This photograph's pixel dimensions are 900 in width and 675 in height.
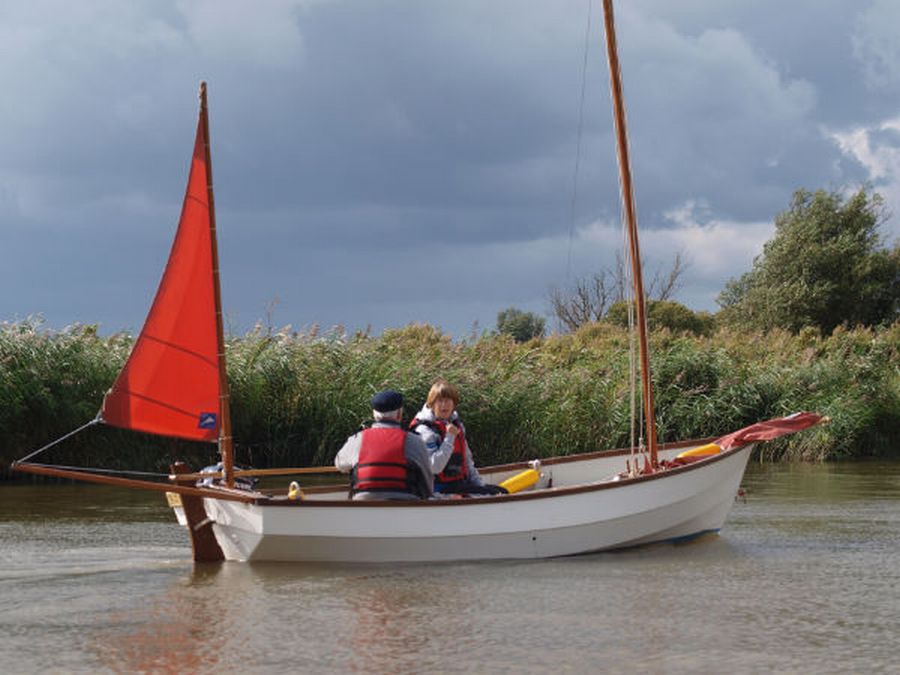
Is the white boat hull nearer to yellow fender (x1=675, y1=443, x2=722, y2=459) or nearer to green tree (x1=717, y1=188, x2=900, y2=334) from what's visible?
yellow fender (x1=675, y1=443, x2=722, y2=459)

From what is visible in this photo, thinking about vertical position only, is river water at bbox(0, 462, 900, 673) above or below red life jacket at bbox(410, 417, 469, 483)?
below

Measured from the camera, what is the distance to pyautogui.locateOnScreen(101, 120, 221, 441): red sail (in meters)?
9.12

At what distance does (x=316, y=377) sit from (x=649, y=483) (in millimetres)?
7965

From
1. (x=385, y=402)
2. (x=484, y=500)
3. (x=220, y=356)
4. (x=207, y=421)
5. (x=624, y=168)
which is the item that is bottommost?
(x=484, y=500)

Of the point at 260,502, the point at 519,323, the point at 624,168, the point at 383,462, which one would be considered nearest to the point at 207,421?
the point at 260,502

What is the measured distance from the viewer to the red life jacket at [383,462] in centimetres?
880

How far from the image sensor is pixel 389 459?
8844mm

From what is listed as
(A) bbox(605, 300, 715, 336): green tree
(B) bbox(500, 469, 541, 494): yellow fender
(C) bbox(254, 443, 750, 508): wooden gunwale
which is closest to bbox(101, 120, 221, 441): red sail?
(C) bbox(254, 443, 750, 508): wooden gunwale

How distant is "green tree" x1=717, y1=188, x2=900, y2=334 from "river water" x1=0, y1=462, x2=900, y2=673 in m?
33.8

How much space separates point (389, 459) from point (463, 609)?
6.04 ft

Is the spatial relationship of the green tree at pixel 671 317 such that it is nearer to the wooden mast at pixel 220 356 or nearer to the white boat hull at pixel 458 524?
the white boat hull at pixel 458 524

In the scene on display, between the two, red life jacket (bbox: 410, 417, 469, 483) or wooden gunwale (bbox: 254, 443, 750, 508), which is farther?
red life jacket (bbox: 410, 417, 469, 483)

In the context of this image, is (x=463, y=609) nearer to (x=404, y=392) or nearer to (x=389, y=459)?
(x=389, y=459)

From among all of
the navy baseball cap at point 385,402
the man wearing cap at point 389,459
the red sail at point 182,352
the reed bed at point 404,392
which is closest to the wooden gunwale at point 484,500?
the man wearing cap at point 389,459
